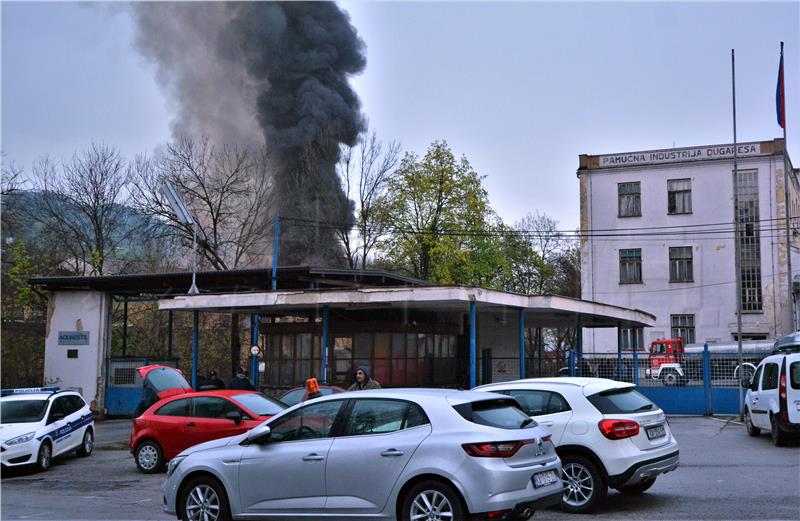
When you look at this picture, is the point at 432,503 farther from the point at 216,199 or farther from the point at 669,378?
the point at 216,199

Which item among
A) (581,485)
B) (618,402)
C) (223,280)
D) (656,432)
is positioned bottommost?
(581,485)

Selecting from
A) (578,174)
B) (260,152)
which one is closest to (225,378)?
(260,152)

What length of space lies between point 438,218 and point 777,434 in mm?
30716

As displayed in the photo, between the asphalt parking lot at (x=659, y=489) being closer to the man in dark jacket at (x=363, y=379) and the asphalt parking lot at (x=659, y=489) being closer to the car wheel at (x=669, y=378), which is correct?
the man in dark jacket at (x=363, y=379)

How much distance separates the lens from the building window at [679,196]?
43.0m

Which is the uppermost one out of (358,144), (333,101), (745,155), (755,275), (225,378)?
(333,101)

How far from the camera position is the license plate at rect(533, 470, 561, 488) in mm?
7457

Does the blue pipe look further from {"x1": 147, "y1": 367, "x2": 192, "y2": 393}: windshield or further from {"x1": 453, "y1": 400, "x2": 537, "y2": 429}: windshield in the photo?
{"x1": 453, "y1": 400, "x2": 537, "y2": 429}: windshield

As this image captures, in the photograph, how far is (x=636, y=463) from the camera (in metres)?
9.05

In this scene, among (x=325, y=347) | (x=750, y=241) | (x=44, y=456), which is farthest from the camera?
(x=750, y=241)

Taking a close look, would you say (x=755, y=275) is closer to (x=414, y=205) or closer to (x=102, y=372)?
(x=414, y=205)

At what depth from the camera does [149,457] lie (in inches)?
567

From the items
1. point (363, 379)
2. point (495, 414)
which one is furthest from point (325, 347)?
point (495, 414)

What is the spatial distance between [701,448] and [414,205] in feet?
100
